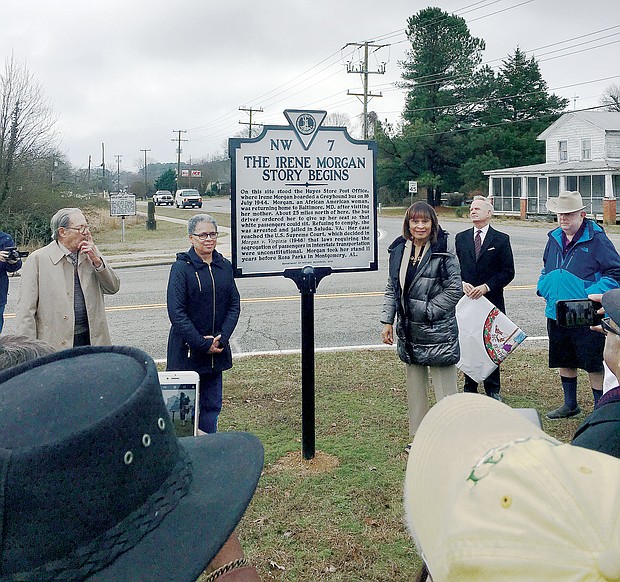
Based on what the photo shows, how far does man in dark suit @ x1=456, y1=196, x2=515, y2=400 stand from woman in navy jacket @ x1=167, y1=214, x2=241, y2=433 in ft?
7.77

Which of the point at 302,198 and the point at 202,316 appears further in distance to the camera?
the point at 302,198

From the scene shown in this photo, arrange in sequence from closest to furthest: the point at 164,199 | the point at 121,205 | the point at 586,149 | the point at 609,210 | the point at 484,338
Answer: the point at 484,338 < the point at 121,205 < the point at 609,210 < the point at 586,149 < the point at 164,199

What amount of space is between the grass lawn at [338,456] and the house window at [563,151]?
141 ft

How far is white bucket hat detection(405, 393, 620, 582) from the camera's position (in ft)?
3.59

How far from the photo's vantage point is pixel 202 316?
5.05 m

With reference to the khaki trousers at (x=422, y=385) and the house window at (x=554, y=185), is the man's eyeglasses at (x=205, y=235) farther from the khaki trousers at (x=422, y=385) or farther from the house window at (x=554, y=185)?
the house window at (x=554, y=185)

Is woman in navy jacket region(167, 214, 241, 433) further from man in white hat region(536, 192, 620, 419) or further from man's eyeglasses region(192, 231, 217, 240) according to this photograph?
man in white hat region(536, 192, 620, 419)

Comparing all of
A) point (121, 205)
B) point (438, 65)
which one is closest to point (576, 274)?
point (121, 205)

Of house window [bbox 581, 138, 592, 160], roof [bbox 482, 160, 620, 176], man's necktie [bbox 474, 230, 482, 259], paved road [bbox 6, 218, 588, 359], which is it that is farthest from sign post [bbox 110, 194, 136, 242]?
house window [bbox 581, 138, 592, 160]

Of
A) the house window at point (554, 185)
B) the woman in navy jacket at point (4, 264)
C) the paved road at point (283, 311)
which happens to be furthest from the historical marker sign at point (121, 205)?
the house window at point (554, 185)

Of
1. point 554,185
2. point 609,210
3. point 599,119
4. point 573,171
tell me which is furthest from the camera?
point 554,185

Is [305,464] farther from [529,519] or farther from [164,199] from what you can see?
[164,199]

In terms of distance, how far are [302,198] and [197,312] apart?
113 centimetres

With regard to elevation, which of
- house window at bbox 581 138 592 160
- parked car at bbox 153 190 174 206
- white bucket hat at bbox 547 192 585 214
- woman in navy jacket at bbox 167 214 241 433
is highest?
house window at bbox 581 138 592 160
